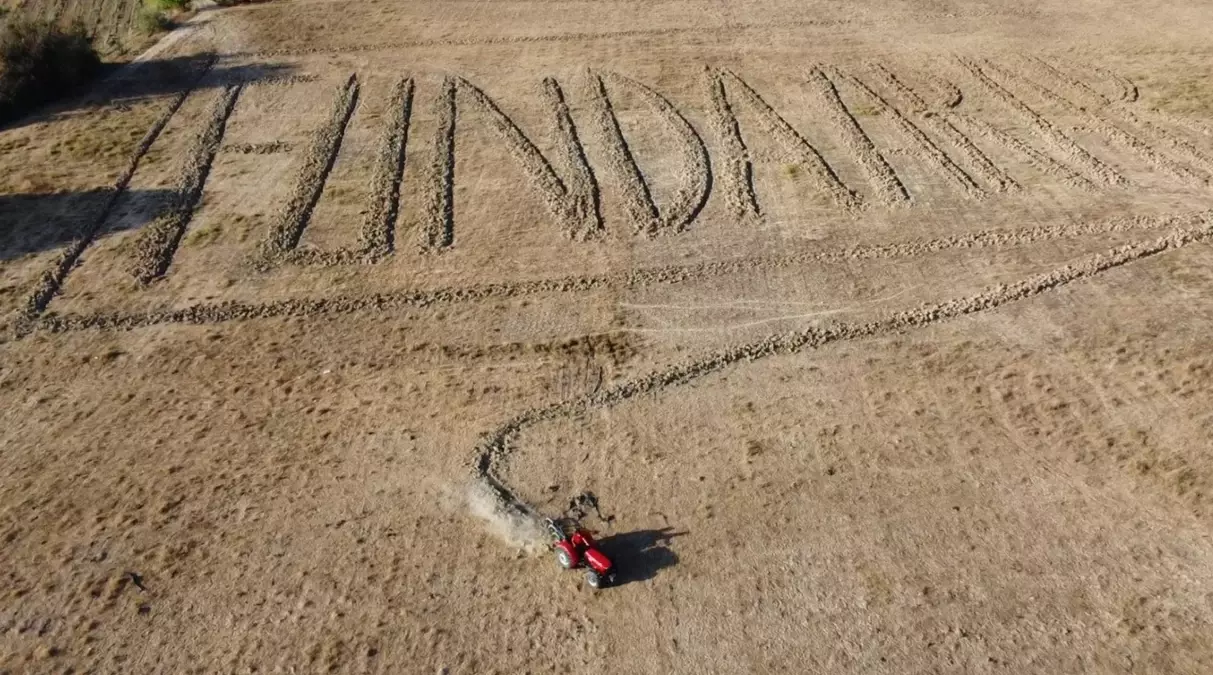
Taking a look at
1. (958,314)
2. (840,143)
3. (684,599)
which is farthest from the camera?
(840,143)

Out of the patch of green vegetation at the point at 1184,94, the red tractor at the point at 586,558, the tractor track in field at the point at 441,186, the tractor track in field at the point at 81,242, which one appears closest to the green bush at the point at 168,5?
the tractor track in field at the point at 81,242

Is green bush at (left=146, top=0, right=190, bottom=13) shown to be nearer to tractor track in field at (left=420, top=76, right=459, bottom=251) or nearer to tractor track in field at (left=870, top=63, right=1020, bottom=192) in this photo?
tractor track in field at (left=420, top=76, right=459, bottom=251)

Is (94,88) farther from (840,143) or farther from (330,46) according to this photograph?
(840,143)

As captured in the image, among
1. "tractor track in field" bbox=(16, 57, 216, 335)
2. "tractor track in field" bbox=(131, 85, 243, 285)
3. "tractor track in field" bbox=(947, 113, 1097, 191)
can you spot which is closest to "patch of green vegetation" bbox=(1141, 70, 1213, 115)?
"tractor track in field" bbox=(947, 113, 1097, 191)

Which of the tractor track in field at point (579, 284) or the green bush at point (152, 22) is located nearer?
the tractor track in field at point (579, 284)

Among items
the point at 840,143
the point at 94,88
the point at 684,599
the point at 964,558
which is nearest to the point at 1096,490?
the point at 964,558

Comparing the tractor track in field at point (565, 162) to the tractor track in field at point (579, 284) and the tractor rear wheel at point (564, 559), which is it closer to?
the tractor track in field at point (579, 284)
